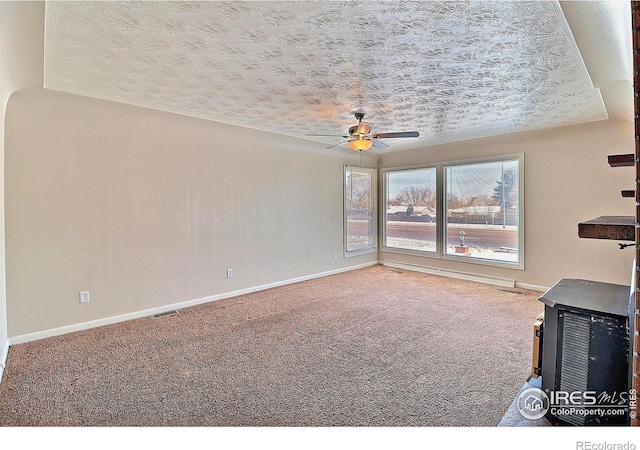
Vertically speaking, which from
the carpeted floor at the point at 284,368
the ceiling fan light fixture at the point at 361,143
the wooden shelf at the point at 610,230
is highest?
the ceiling fan light fixture at the point at 361,143

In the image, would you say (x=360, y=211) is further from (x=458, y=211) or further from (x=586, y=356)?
(x=586, y=356)

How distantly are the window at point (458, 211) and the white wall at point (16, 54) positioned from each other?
5700 millimetres

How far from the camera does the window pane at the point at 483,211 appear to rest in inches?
205

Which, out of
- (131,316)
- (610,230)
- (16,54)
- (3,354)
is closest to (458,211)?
(610,230)

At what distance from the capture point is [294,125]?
14.8 feet

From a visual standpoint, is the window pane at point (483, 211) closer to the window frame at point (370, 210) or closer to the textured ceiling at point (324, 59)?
the textured ceiling at point (324, 59)

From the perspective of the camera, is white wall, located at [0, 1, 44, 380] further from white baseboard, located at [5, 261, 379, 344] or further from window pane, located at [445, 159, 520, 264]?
window pane, located at [445, 159, 520, 264]

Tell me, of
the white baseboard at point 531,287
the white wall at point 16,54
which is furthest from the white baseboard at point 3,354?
the white baseboard at point 531,287

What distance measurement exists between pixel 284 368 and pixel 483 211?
457 cm

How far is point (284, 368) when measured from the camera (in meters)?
2.58

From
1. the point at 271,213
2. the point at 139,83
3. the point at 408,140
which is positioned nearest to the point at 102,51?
the point at 139,83

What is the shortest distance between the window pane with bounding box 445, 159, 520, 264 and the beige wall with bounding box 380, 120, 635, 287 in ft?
0.67
